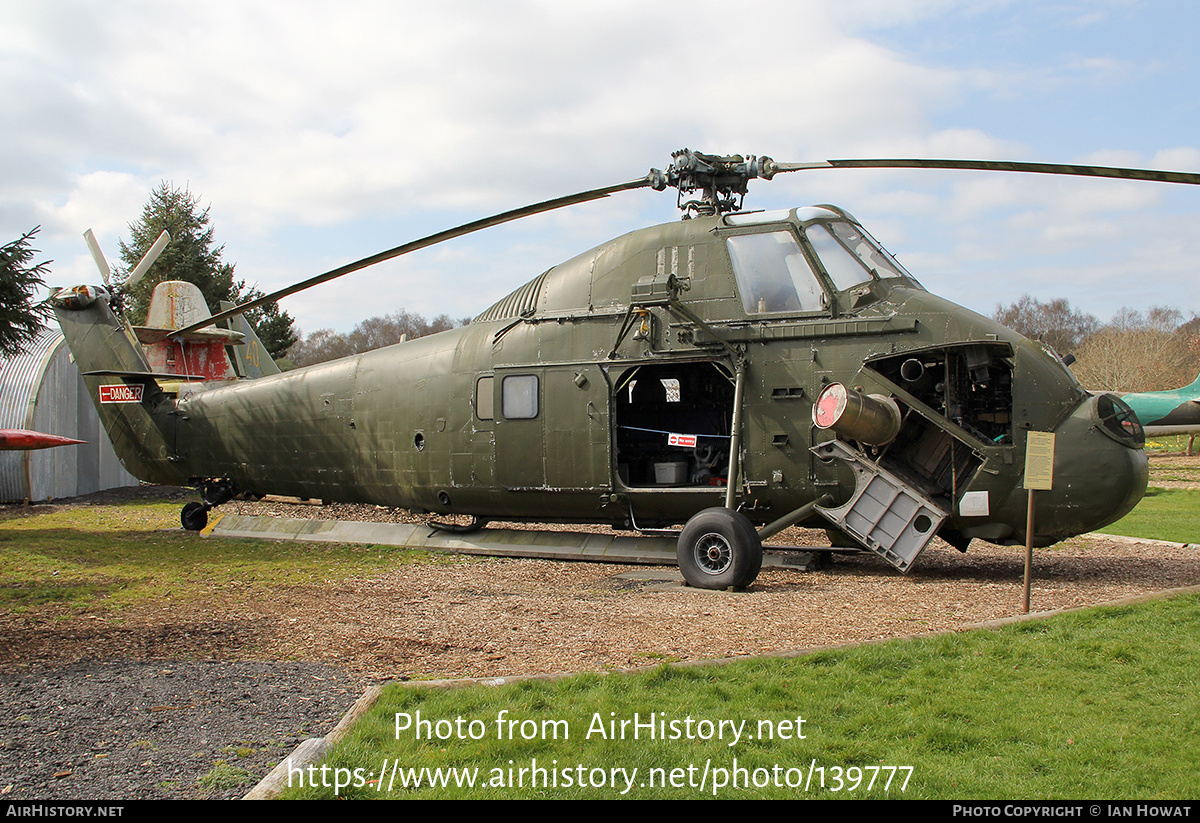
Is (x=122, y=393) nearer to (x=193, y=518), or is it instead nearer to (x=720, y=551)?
(x=193, y=518)

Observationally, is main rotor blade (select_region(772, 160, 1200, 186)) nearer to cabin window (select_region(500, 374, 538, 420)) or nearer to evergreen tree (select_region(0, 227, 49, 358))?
cabin window (select_region(500, 374, 538, 420))

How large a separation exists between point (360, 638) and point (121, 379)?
1062 centimetres

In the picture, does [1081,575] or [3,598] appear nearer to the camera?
[3,598]

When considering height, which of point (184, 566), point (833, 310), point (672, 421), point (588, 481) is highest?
point (833, 310)

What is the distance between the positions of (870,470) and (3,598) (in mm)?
9249

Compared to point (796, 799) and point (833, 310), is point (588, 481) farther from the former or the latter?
point (796, 799)

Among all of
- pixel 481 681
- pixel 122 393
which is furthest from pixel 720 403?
pixel 122 393

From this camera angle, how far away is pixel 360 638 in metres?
7.10

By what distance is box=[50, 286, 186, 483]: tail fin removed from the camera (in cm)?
1498

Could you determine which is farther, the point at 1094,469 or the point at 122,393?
the point at 122,393

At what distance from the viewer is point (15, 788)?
3953mm
